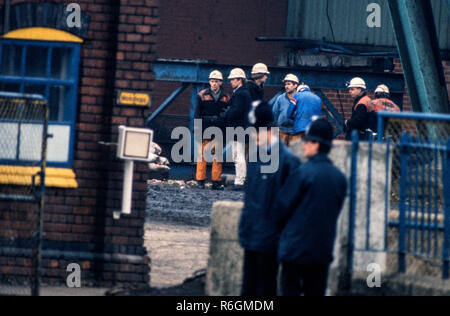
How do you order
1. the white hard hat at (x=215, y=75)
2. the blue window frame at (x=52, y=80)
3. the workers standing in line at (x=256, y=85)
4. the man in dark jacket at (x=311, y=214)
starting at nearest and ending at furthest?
the man in dark jacket at (x=311, y=214)
the blue window frame at (x=52, y=80)
the workers standing in line at (x=256, y=85)
the white hard hat at (x=215, y=75)

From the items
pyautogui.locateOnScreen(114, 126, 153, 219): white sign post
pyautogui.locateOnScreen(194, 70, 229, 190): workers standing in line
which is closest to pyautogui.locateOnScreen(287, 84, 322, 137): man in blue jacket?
pyautogui.locateOnScreen(194, 70, 229, 190): workers standing in line

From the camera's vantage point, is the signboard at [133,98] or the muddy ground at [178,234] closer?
the signboard at [133,98]

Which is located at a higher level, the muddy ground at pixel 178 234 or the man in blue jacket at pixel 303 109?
the man in blue jacket at pixel 303 109

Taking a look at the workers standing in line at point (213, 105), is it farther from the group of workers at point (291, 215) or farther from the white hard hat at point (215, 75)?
the group of workers at point (291, 215)

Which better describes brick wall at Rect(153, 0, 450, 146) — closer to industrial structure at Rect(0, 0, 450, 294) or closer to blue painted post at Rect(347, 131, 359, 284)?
industrial structure at Rect(0, 0, 450, 294)

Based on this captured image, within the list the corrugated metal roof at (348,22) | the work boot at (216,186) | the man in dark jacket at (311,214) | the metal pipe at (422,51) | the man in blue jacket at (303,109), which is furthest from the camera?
the corrugated metal roof at (348,22)

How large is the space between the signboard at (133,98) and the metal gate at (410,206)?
2.22m

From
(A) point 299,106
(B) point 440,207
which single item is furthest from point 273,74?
(B) point 440,207

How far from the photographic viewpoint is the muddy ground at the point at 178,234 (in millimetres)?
9867

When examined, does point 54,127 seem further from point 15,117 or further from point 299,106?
point 299,106

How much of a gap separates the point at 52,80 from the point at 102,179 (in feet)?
3.68

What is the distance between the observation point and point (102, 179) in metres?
9.84

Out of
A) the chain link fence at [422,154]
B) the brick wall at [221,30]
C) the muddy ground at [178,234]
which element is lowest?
the muddy ground at [178,234]

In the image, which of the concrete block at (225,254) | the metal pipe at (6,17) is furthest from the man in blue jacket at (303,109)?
the metal pipe at (6,17)
